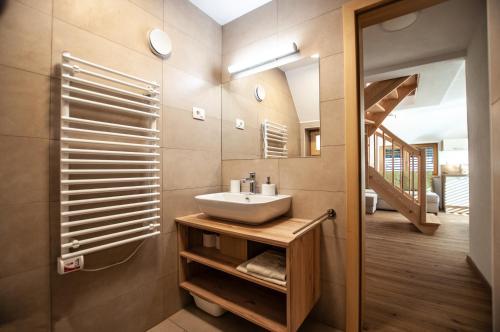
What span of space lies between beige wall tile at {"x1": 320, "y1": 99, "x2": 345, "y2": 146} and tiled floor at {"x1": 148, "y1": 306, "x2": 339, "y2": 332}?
123 cm

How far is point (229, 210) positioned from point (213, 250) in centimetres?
51

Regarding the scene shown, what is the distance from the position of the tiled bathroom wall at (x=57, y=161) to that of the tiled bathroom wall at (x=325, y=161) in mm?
766

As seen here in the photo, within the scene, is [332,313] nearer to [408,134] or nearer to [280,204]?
[280,204]

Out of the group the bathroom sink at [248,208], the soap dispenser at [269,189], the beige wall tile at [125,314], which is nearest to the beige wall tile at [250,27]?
the soap dispenser at [269,189]

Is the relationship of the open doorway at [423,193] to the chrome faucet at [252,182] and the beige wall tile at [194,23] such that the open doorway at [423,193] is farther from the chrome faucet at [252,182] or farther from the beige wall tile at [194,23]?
the beige wall tile at [194,23]

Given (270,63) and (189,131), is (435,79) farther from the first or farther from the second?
(189,131)

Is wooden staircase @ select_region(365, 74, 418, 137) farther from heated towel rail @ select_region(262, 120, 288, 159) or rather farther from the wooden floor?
heated towel rail @ select_region(262, 120, 288, 159)

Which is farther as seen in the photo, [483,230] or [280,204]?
[483,230]

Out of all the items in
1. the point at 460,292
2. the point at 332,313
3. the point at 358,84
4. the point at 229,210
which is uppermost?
the point at 358,84

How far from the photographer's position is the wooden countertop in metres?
1.12

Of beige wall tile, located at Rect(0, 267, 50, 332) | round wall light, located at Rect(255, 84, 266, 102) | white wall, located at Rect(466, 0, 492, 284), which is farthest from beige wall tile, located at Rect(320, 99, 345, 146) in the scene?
beige wall tile, located at Rect(0, 267, 50, 332)

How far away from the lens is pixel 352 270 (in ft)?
4.31

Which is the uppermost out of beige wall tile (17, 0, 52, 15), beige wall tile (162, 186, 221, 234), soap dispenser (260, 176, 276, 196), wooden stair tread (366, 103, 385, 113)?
wooden stair tread (366, 103, 385, 113)

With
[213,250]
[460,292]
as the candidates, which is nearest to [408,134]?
[460,292]
